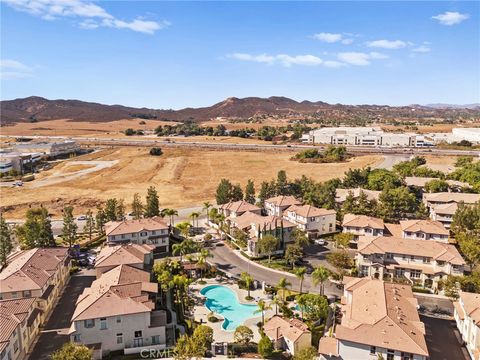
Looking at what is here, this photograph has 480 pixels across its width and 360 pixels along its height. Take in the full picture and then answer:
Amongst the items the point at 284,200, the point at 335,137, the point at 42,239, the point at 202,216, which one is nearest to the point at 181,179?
the point at 202,216

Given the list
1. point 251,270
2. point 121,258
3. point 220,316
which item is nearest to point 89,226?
point 121,258

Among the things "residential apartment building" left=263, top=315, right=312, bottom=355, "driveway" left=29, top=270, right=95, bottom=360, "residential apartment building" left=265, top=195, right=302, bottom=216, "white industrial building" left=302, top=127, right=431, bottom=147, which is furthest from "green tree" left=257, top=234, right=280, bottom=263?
"white industrial building" left=302, top=127, right=431, bottom=147

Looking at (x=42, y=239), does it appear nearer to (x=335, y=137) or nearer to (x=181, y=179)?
(x=181, y=179)

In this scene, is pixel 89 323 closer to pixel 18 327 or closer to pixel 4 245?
pixel 18 327

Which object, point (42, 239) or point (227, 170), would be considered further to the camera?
point (227, 170)

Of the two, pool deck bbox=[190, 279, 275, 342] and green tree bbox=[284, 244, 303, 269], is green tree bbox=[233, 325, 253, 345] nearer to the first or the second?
pool deck bbox=[190, 279, 275, 342]

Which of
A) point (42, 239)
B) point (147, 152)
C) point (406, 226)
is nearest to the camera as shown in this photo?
point (42, 239)
